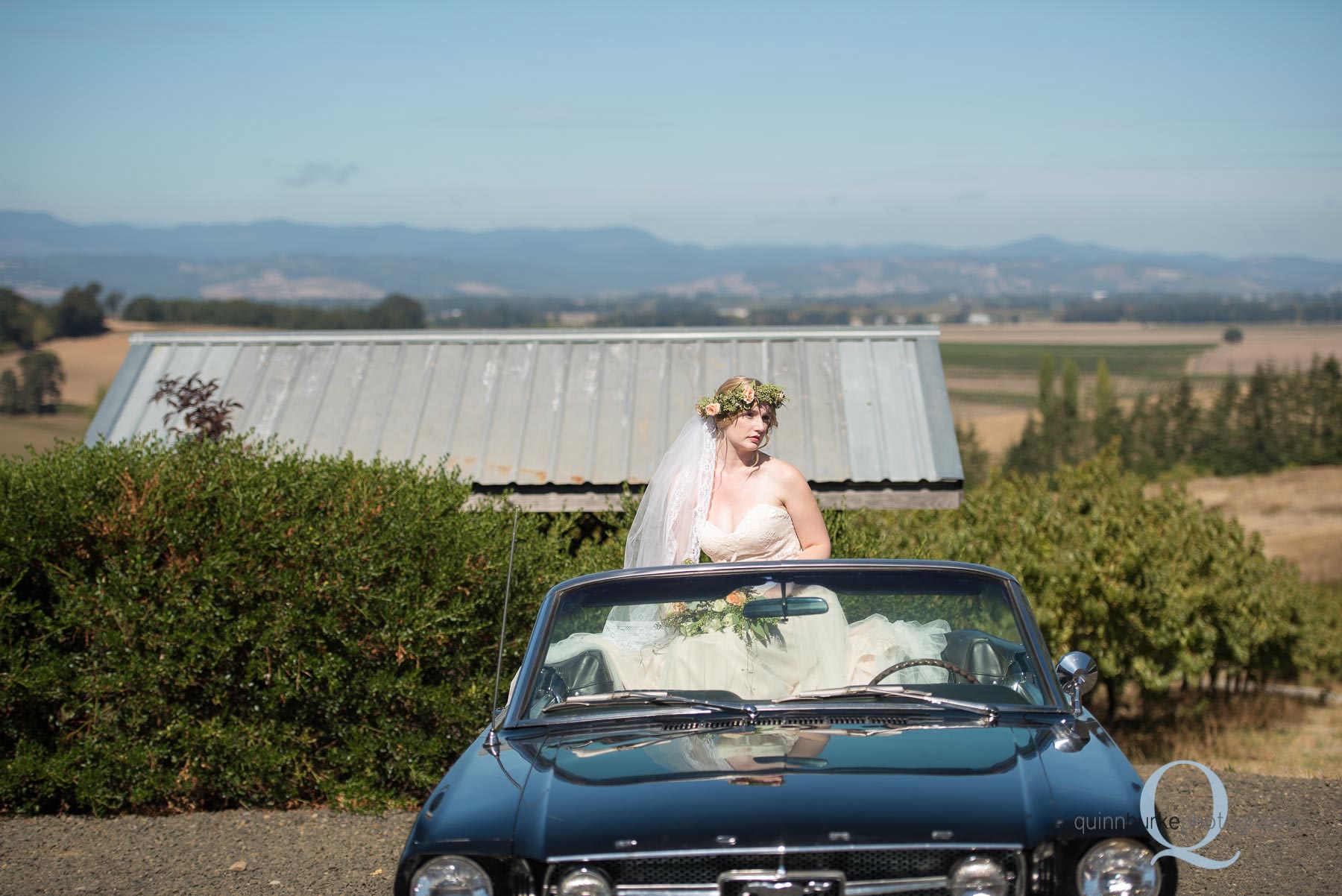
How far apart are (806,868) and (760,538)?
12.3 ft

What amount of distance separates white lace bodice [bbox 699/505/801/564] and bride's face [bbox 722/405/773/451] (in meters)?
0.35

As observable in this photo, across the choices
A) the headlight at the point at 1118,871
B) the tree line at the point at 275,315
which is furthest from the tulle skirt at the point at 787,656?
the tree line at the point at 275,315

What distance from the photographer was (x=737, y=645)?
4.12 meters

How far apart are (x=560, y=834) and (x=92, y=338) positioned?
7446cm

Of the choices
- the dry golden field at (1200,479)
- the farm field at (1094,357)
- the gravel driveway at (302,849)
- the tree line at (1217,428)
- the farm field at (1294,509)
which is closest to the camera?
the gravel driveway at (302,849)

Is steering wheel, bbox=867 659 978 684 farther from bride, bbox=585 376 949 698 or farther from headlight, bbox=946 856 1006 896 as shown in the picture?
bride, bbox=585 376 949 698

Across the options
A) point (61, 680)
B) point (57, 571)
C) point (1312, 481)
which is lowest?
point (1312, 481)

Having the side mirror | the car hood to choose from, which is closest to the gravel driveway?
the side mirror

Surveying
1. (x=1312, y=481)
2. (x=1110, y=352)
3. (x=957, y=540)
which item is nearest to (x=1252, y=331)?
(x=1110, y=352)

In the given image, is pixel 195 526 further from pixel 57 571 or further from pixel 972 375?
pixel 972 375

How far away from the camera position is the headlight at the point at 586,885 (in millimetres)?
2945

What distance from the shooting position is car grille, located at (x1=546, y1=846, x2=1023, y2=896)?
2.90m

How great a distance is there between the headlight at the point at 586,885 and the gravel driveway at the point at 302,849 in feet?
9.86

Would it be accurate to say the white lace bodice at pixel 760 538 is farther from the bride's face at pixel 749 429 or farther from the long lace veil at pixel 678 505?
the bride's face at pixel 749 429
